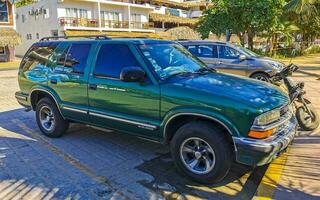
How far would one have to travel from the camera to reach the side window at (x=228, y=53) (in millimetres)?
12117

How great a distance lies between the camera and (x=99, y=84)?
17.9 feet

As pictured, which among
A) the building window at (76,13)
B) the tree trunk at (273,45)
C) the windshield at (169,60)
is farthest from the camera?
the building window at (76,13)

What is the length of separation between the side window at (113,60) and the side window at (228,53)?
290 inches

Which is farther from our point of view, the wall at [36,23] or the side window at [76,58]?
the wall at [36,23]

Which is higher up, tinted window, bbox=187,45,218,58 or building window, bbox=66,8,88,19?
building window, bbox=66,8,88,19

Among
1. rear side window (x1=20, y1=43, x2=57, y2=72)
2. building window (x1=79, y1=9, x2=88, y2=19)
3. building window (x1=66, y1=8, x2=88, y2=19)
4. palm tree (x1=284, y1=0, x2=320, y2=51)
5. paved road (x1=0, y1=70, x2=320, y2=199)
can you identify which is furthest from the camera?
building window (x1=79, y1=9, x2=88, y2=19)

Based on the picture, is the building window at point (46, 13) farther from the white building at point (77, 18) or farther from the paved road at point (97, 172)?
the paved road at point (97, 172)

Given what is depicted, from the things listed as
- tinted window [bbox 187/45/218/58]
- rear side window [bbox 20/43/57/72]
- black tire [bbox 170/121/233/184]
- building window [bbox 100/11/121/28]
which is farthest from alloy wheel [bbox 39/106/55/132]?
building window [bbox 100/11/121/28]

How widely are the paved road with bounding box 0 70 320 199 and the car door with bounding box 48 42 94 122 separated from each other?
67 cm

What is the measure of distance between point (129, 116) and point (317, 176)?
280cm

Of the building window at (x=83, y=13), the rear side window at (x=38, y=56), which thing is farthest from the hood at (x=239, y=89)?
the building window at (x=83, y=13)

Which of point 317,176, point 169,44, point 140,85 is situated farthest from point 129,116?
point 317,176

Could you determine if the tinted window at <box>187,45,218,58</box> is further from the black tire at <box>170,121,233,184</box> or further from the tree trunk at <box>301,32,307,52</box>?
the tree trunk at <box>301,32,307,52</box>

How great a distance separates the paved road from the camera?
4285 millimetres
